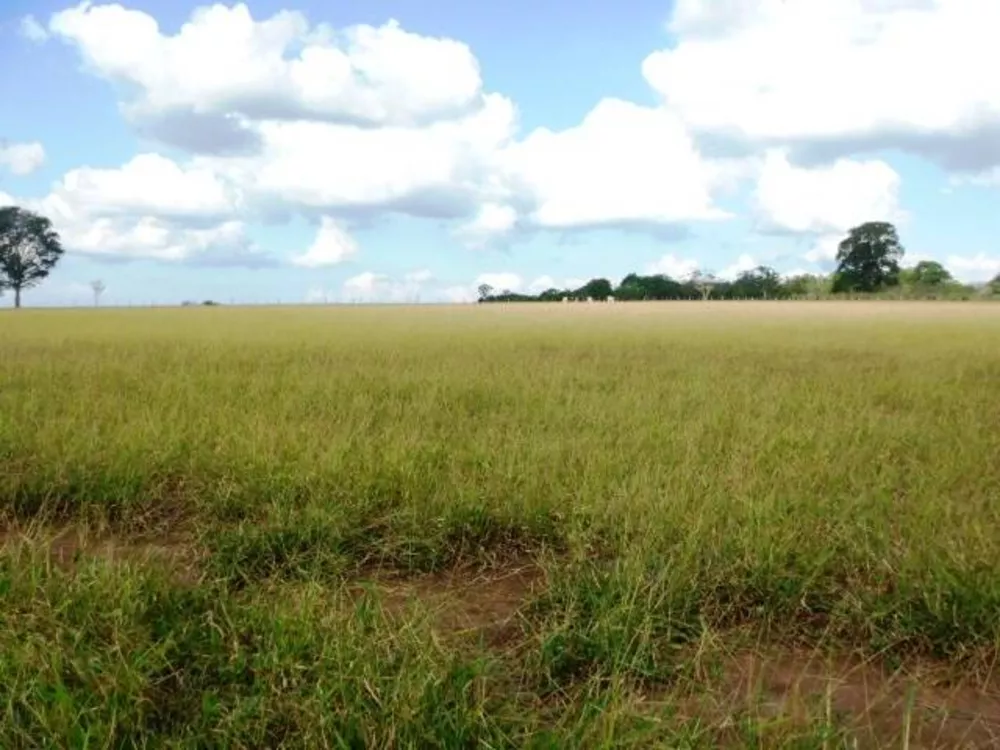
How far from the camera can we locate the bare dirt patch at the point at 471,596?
10.0 feet

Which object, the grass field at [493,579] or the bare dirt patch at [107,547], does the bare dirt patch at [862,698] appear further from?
the bare dirt patch at [107,547]

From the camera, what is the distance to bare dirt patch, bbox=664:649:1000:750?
2.48 meters

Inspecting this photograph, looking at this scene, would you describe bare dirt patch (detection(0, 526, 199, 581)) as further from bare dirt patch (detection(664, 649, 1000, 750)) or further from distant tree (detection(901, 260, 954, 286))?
distant tree (detection(901, 260, 954, 286))

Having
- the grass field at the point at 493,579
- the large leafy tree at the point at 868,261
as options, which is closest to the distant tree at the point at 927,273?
the large leafy tree at the point at 868,261

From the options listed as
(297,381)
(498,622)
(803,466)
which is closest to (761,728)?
(498,622)

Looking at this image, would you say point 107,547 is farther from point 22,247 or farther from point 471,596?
point 22,247

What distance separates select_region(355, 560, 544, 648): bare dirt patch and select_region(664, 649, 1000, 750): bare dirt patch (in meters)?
0.80

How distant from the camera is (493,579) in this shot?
11.9ft

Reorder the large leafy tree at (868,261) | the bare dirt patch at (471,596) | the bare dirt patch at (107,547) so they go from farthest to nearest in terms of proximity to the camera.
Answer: the large leafy tree at (868,261)
the bare dirt patch at (107,547)
the bare dirt patch at (471,596)

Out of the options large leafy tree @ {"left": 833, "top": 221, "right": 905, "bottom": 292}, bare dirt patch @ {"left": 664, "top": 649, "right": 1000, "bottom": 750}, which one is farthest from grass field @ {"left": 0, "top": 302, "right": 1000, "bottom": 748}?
large leafy tree @ {"left": 833, "top": 221, "right": 905, "bottom": 292}

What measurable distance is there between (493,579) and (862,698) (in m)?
1.55

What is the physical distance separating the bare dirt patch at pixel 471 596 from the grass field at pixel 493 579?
17 millimetres

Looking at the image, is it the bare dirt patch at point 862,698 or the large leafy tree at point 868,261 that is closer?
the bare dirt patch at point 862,698

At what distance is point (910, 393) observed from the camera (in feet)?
28.9
